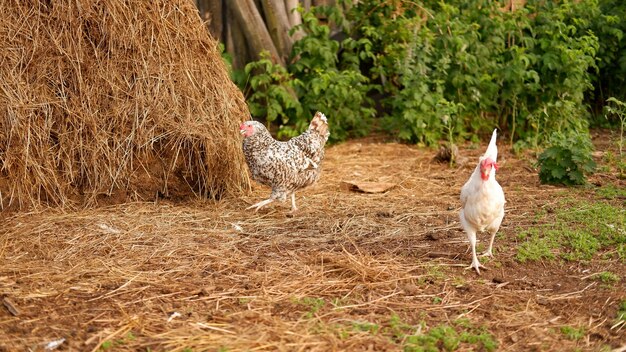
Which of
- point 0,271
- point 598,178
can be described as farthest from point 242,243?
point 598,178

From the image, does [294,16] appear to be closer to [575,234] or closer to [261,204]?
[261,204]

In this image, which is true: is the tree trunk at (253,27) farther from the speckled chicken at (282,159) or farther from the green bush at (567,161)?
the green bush at (567,161)

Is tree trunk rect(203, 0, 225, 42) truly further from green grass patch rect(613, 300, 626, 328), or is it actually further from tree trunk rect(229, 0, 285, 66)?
green grass patch rect(613, 300, 626, 328)

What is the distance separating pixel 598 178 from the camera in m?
7.89

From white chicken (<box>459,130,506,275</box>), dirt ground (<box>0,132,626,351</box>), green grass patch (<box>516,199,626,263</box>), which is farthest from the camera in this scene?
green grass patch (<box>516,199,626,263</box>)

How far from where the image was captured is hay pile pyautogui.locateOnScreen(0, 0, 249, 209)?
21.7 ft

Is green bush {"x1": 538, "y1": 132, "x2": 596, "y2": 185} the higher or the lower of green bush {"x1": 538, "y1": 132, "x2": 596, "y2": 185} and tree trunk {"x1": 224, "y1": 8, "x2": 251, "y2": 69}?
the lower

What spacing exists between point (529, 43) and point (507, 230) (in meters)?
4.68

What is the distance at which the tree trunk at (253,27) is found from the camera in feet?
32.5

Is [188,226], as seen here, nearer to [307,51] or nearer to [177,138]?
[177,138]

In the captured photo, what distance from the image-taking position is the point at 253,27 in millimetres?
9969

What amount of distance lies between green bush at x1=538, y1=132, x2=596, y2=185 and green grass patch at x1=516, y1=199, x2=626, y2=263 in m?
0.84

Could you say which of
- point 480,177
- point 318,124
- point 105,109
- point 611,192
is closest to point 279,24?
point 318,124

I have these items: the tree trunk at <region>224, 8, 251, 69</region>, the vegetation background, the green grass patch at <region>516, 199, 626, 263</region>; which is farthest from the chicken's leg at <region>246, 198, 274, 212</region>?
the tree trunk at <region>224, 8, 251, 69</region>
